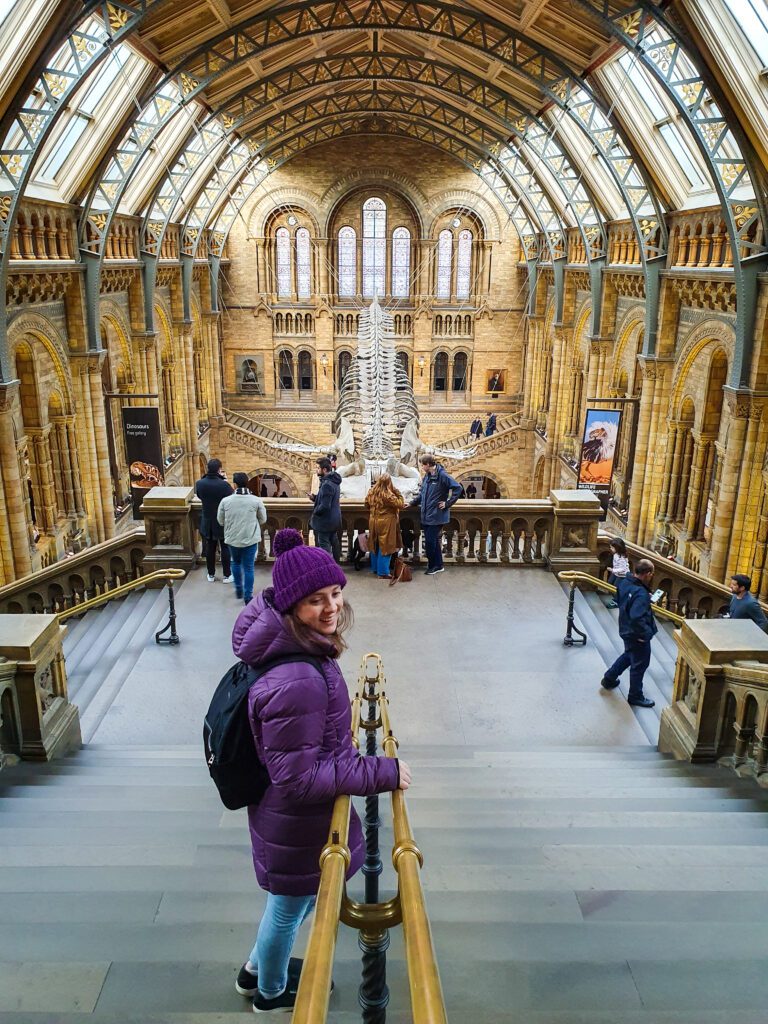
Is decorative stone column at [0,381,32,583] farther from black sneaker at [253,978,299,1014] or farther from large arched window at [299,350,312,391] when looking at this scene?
large arched window at [299,350,312,391]

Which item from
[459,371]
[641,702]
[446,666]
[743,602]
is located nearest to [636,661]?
[641,702]

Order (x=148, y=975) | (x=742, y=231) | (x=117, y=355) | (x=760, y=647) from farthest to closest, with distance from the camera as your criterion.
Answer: (x=117, y=355)
(x=742, y=231)
(x=760, y=647)
(x=148, y=975)

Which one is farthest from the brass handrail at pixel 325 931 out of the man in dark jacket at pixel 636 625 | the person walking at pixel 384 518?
the person walking at pixel 384 518

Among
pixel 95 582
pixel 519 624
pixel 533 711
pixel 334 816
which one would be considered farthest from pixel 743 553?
pixel 334 816

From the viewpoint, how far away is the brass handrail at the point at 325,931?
67.3 inches

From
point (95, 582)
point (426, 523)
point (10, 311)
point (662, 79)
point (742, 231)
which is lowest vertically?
point (95, 582)

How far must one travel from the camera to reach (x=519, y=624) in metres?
8.46

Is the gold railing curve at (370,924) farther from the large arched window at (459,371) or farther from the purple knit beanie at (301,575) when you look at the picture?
the large arched window at (459,371)

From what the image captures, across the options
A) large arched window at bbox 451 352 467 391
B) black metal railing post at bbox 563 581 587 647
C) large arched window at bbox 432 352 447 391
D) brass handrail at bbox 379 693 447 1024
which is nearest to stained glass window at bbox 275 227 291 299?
large arched window at bbox 432 352 447 391

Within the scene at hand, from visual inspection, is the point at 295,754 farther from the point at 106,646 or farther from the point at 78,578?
the point at 78,578

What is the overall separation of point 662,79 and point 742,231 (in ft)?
8.70

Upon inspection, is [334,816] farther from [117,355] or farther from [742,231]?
[117,355]

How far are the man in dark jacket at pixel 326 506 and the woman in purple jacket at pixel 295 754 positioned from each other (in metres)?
5.89

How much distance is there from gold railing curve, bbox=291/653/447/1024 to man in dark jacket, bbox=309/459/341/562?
20.3 feet
